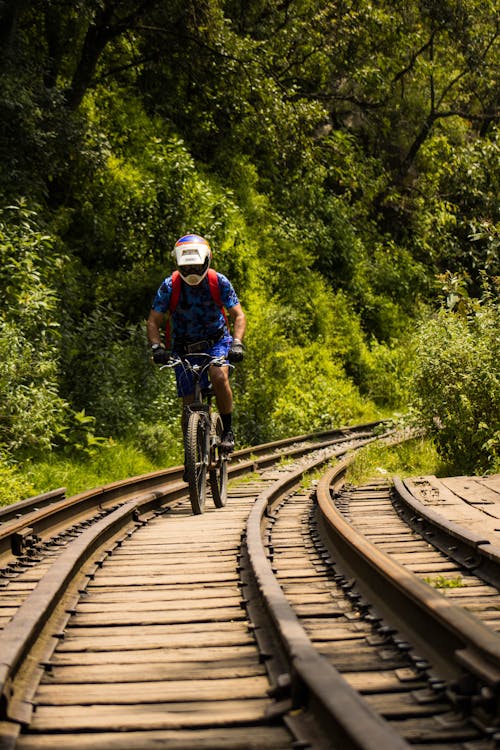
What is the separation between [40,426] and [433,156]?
83.3ft

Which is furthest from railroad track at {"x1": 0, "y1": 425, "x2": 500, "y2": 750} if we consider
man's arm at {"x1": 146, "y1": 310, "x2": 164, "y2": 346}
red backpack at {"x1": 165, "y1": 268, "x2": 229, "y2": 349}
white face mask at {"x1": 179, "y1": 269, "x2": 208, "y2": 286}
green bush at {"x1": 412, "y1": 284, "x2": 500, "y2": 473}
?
green bush at {"x1": 412, "y1": 284, "x2": 500, "y2": 473}

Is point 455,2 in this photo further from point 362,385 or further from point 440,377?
point 440,377

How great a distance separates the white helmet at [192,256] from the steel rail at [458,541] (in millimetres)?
2794

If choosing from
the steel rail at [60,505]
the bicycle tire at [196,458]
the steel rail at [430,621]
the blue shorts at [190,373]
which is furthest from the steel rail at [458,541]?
the steel rail at [60,505]

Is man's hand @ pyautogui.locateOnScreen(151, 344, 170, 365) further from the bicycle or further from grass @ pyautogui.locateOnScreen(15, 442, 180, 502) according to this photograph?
grass @ pyautogui.locateOnScreen(15, 442, 180, 502)

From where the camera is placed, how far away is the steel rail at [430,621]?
9.10 feet

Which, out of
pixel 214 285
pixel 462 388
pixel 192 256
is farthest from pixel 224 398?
pixel 462 388

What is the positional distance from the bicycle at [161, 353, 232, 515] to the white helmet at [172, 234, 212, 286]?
78 cm

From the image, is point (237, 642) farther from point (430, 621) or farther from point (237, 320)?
point (237, 320)

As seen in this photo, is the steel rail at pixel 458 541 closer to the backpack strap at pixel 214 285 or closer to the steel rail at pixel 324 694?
the steel rail at pixel 324 694

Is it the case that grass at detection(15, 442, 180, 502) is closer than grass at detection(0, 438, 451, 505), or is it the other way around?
grass at detection(0, 438, 451, 505)

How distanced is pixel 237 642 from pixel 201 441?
4.05 meters

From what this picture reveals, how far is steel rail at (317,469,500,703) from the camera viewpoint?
109 inches

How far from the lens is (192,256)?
7.61 metres
